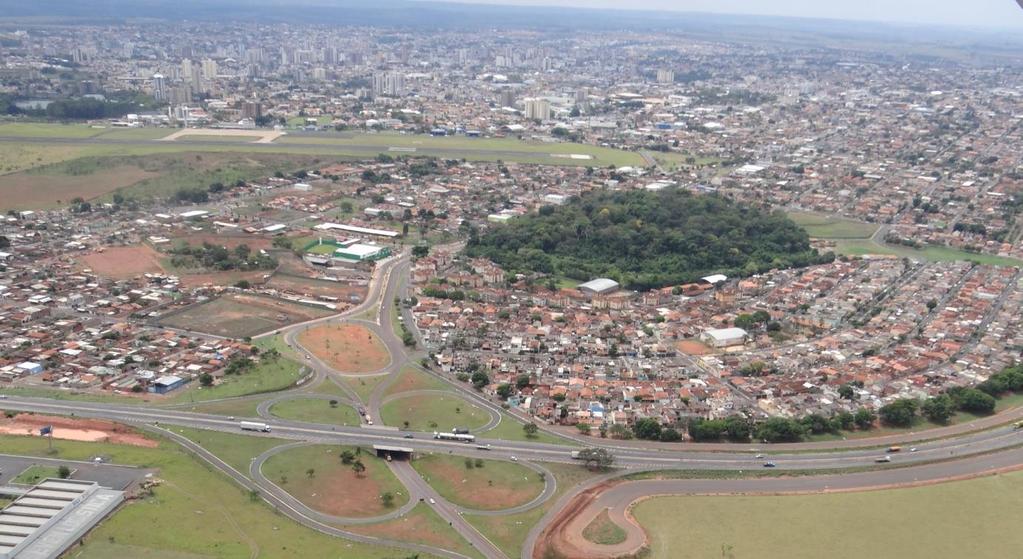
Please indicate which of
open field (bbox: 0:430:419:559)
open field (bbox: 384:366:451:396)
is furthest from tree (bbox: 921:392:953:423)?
open field (bbox: 0:430:419:559)

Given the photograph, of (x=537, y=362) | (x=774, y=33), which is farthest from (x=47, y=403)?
(x=774, y=33)

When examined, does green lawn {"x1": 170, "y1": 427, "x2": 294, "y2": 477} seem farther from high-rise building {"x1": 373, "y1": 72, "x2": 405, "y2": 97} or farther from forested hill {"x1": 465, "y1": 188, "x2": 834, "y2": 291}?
high-rise building {"x1": 373, "y1": 72, "x2": 405, "y2": 97}

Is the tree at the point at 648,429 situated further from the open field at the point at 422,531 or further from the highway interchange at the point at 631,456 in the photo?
the open field at the point at 422,531

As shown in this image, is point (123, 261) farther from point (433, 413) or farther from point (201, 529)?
point (201, 529)

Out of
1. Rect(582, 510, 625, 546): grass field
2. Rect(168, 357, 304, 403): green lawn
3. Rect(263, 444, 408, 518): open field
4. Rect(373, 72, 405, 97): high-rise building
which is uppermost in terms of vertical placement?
Rect(373, 72, 405, 97): high-rise building

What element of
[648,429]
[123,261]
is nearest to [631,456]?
[648,429]

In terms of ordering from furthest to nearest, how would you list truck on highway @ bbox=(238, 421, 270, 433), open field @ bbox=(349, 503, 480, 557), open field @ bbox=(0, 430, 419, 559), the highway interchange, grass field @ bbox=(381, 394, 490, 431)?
1. grass field @ bbox=(381, 394, 490, 431)
2. truck on highway @ bbox=(238, 421, 270, 433)
3. the highway interchange
4. open field @ bbox=(349, 503, 480, 557)
5. open field @ bbox=(0, 430, 419, 559)
